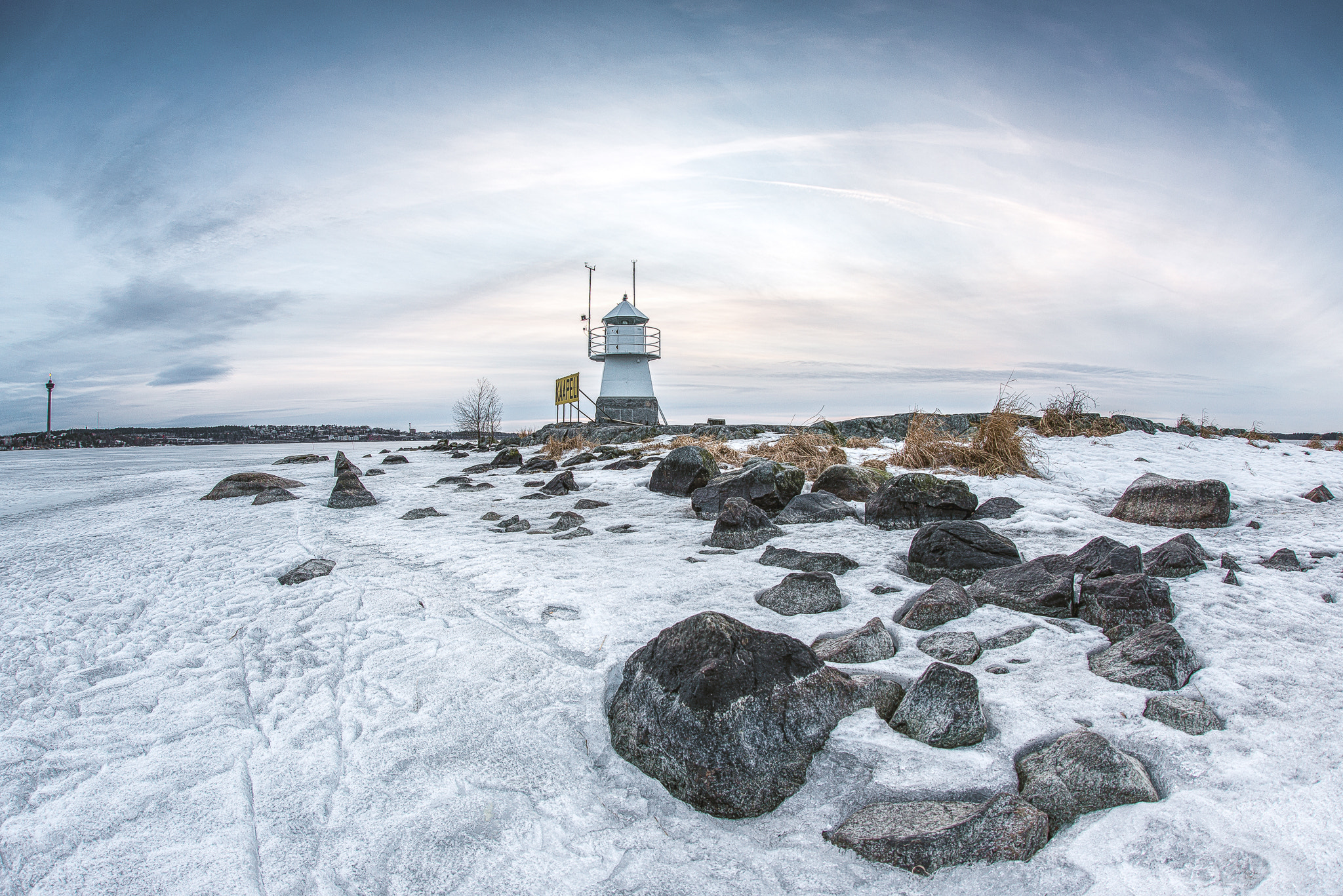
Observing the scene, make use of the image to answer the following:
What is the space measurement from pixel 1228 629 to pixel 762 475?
2.93 metres

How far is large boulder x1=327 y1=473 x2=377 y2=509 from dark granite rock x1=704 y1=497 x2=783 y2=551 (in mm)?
4072

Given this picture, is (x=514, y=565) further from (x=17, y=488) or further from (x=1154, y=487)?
(x=17, y=488)

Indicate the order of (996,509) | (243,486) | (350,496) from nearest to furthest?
1. (996,509)
2. (350,496)
3. (243,486)

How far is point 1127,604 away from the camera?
235 cm

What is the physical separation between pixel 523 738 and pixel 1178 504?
4333 mm

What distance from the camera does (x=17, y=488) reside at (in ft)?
33.3

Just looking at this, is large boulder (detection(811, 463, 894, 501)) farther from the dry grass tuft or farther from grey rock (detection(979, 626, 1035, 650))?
grey rock (detection(979, 626, 1035, 650))

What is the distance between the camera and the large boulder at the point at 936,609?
2475 millimetres

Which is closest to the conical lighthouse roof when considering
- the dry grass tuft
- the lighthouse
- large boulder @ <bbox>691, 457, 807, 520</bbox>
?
the lighthouse

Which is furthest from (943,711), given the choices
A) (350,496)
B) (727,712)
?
(350,496)

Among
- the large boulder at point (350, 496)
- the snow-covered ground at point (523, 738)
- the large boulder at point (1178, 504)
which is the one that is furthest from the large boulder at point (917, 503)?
the large boulder at point (350, 496)

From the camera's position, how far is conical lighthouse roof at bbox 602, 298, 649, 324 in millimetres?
27953

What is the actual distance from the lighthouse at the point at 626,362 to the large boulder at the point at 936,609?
2470cm

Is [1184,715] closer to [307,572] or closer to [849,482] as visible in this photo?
[849,482]
